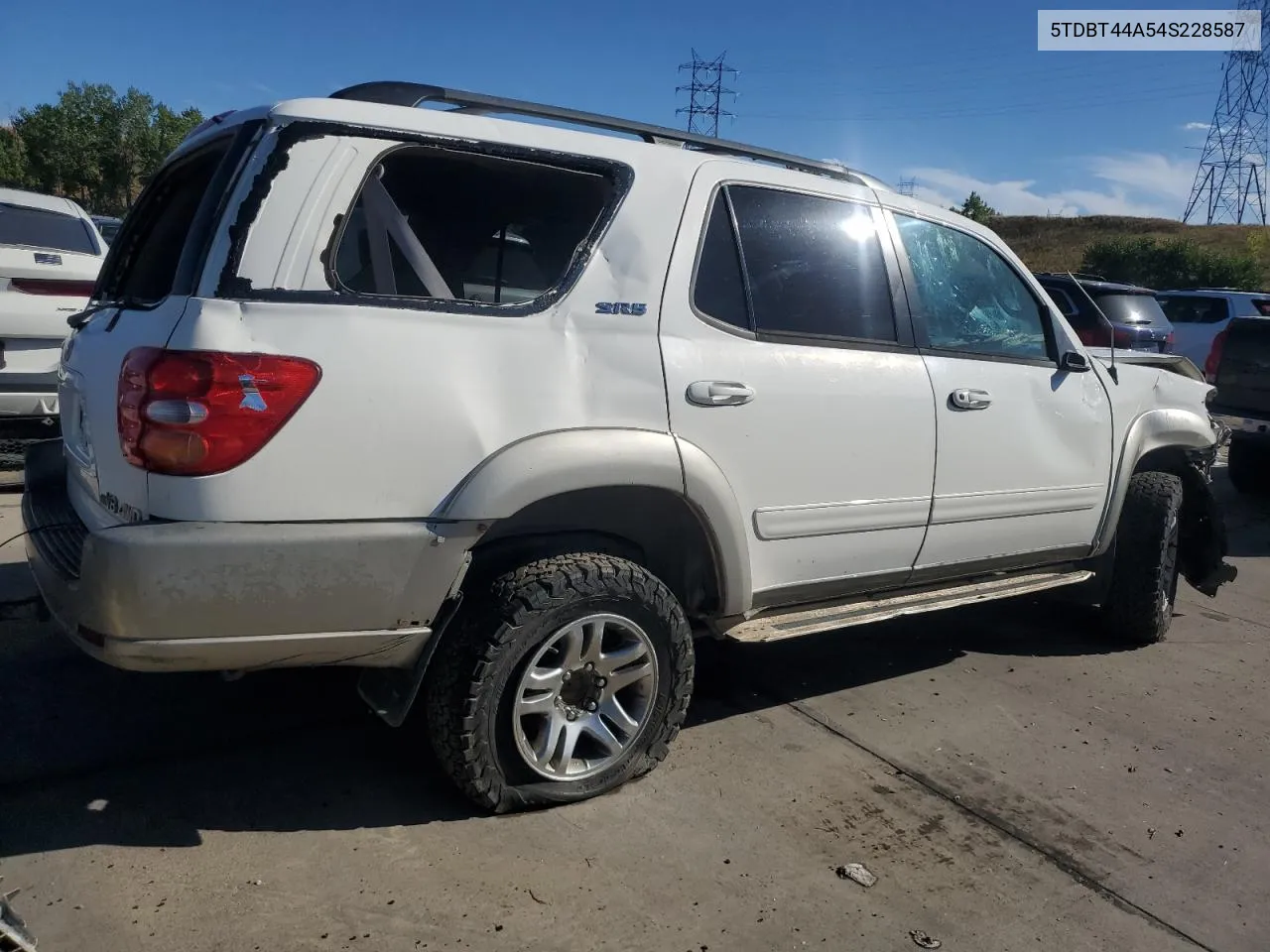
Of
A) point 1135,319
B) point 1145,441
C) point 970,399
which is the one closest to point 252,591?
point 970,399

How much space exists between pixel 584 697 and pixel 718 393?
38.7 inches

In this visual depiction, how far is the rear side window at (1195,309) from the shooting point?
14.6 m

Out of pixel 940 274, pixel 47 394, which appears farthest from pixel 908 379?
pixel 47 394

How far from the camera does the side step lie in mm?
3412

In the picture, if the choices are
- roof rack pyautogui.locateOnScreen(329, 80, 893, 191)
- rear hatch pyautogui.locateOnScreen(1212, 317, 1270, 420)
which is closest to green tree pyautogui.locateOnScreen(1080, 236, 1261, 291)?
rear hatch pyautogui.locateOnScreen(1212, 317, 1270, 420)

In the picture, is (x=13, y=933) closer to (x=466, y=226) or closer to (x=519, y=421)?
(x=519, y=421)

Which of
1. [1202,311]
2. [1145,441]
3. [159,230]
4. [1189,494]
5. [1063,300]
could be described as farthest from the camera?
[1202,311]

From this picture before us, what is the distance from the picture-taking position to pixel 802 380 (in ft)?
11.0

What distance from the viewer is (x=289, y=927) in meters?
2.46

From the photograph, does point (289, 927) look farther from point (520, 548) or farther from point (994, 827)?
point (994, 827)

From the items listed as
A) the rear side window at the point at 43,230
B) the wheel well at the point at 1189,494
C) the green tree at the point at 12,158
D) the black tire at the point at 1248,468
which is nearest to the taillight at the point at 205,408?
the wheel well at the point at 1189,494

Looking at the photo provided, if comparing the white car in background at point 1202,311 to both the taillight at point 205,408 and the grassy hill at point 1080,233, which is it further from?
the grassy hill at point 1080,233

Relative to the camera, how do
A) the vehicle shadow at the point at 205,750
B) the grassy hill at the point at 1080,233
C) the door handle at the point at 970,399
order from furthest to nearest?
the grassy hill at the point at 1080,233
the door handle at the point at 970,399
the vehicle shadow at the point at 205,750

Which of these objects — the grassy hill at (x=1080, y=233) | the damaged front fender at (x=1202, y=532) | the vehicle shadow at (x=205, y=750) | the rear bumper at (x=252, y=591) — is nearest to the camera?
the rear bumper at (x=252, y=591)
